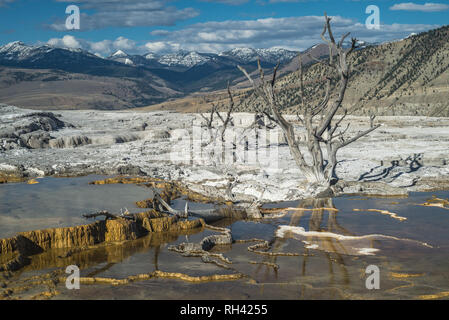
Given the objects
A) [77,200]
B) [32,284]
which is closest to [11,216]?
[77,200]

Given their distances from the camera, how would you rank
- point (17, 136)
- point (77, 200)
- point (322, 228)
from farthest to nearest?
1. point (17, 136)
2. point (77, 200)
3. point (322, 228)

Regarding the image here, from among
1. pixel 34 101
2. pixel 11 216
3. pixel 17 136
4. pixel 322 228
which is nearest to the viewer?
pixel 11 216

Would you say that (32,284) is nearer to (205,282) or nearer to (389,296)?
(205,282)

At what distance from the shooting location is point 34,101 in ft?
310

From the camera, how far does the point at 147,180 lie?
484 inches

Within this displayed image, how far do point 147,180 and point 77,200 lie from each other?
329 cm

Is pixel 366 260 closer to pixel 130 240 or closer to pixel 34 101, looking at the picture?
pixel 130 240

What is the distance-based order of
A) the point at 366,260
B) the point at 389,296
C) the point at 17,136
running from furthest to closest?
the point at 17,136, the point at 366,260, the point at 389,296

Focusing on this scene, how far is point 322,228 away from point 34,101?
96.3 m

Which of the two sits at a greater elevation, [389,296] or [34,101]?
[34,101]
